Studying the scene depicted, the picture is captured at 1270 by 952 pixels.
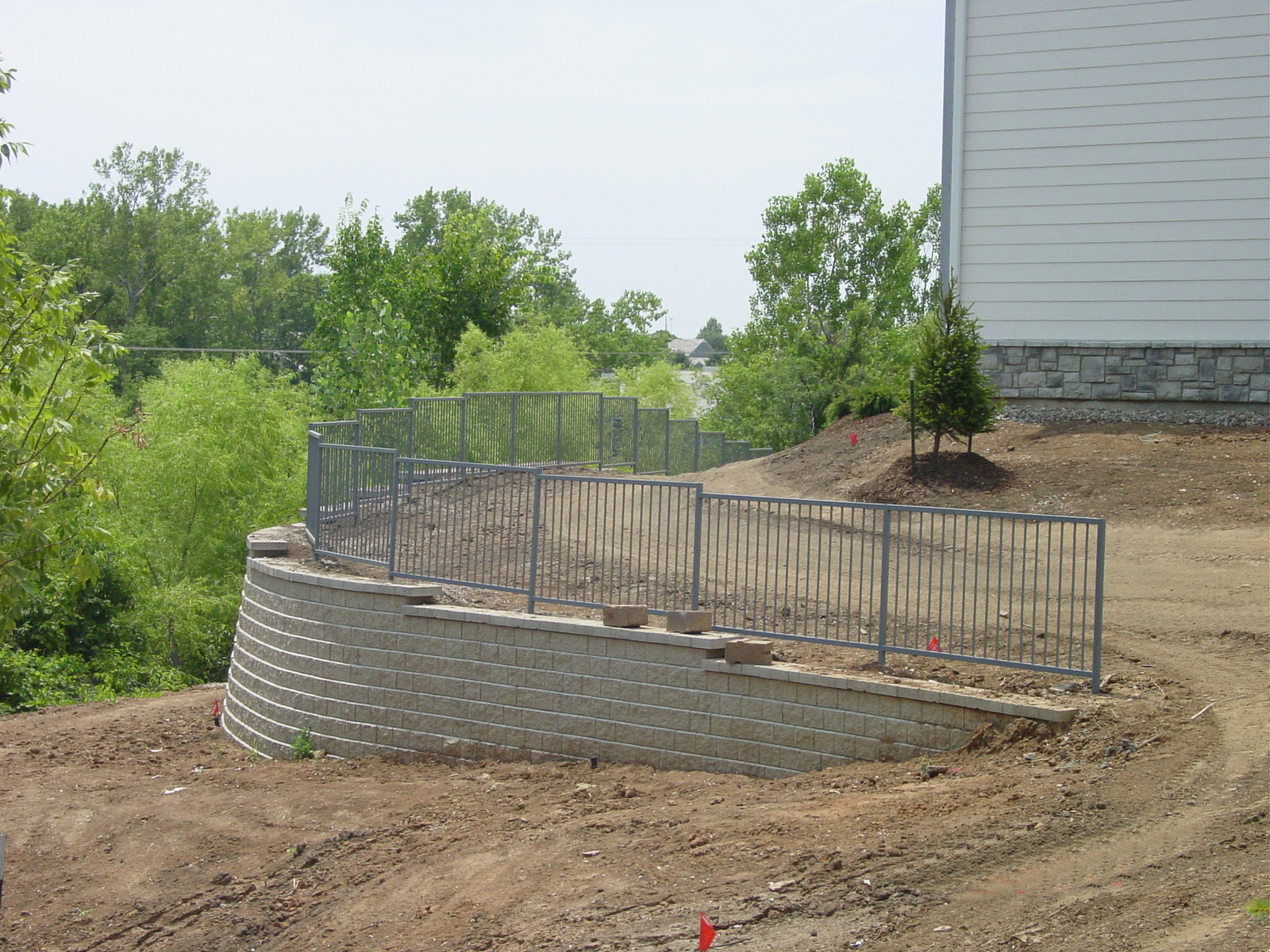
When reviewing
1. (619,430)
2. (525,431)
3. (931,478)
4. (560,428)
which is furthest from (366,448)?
(931,478)

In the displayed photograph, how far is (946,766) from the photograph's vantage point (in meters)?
8.20

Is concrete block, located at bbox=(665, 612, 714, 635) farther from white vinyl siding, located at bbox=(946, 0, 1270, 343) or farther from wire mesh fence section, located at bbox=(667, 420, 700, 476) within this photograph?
white vinyl siding, located at bbox=(946, 0, 1270, 343)

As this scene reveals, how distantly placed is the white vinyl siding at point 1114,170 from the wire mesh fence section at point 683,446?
5.94 metres

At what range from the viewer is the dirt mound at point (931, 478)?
17.1 m

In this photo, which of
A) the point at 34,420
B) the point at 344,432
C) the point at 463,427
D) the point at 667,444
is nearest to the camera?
the point at 34,420

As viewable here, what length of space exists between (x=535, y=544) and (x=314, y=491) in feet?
12.9

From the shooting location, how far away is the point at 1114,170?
1991cm

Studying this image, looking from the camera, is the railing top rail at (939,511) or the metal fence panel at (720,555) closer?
the railing top rail at (939,511)

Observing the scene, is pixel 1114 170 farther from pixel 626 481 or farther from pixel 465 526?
pixel 465 526

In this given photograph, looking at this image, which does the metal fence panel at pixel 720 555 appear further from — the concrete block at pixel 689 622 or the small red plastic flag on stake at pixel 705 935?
the small red plastic flag on stake at pixel 705 935

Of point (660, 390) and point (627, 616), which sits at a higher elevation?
point (660, 390)

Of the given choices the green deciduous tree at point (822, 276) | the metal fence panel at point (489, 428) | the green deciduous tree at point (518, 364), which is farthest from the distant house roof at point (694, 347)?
the metal fence panel at point (489, 428)

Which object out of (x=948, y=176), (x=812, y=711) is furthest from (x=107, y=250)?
(x=812, y=711)

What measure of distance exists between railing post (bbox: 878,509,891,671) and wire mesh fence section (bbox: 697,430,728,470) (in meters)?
14.9
